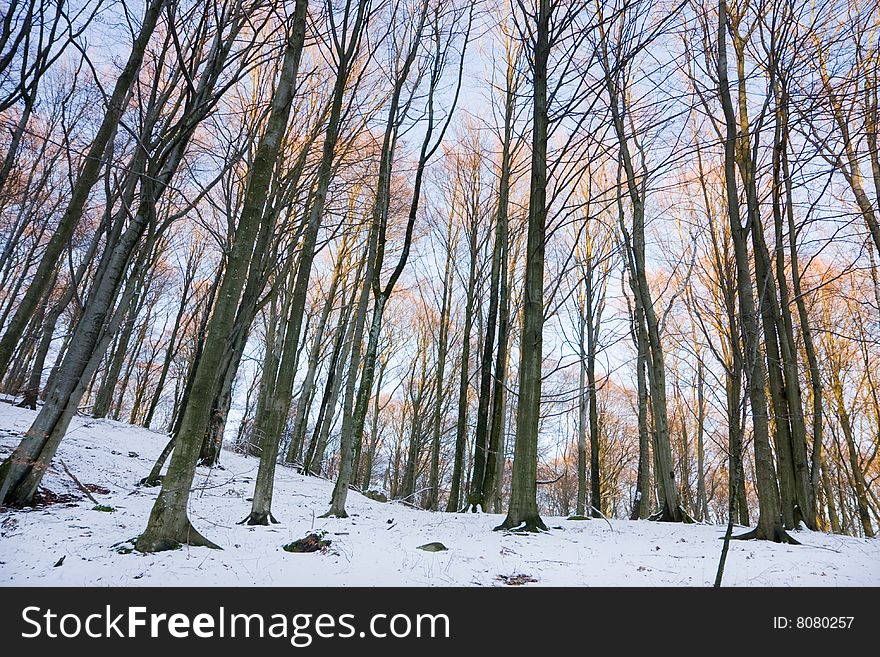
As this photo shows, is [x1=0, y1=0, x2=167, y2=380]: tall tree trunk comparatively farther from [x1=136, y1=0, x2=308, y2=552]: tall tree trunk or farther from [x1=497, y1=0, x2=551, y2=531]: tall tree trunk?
[x1=497, y1=0, x2=551, y2=531]: tall tree trunk

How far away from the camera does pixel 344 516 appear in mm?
5859

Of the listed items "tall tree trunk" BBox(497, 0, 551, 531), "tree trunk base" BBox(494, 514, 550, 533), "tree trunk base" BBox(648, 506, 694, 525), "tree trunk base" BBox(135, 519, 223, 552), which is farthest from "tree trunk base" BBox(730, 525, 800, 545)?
"tree trunk base" BBox(135, 519, 223, 552)

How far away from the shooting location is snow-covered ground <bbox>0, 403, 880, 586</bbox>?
9.20 feet

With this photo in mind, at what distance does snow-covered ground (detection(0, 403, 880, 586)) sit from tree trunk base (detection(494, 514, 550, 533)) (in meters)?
0.19

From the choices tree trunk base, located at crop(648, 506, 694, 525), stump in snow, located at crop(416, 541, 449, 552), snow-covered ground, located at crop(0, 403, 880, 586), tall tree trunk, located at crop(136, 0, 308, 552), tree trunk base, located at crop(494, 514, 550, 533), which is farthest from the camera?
tree trunk base, located at crop(648, 506, 694, 525)

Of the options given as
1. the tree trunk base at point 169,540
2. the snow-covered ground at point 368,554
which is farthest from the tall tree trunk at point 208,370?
the snow-covered ground at point 368,554

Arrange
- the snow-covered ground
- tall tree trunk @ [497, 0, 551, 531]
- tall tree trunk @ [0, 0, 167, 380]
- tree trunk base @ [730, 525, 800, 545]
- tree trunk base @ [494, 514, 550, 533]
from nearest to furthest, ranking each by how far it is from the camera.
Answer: the snow-covered ground < tall tree trunk @ [0, 0, 167, 380] < tree trunk base @ [730, 525, 800, 545] < tree trunk base @ [494, 514, 550, 533] < tall tree trunk @ [497, 0, 551, 531]

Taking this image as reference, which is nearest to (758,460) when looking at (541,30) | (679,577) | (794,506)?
(794,506)

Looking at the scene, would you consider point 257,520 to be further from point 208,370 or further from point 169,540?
point 208,370

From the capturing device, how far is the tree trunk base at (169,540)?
10.2 ft

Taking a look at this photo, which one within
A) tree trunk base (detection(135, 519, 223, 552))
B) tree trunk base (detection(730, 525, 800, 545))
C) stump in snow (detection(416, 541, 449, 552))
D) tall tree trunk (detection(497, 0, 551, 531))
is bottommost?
stump in snow (detection(416, 541, 449, 552))

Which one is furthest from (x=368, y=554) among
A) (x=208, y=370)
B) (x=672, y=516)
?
(x=672, y=516)

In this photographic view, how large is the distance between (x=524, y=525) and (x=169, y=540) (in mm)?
3828

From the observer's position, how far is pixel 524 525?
5.33 metres
